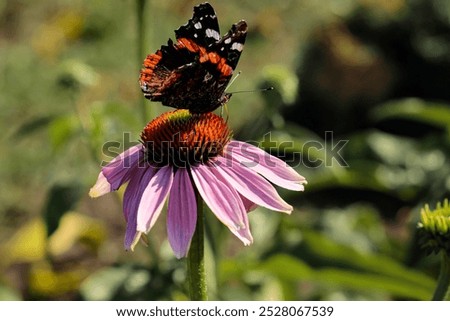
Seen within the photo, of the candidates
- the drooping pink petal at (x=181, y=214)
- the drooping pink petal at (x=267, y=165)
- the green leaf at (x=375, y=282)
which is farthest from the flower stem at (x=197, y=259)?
the green leaf at (x=375, y=282)

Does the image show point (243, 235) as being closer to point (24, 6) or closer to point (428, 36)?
point (428, 36)

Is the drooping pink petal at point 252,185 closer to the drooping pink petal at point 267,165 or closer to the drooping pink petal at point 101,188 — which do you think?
the drooping pink petal at point 267,165

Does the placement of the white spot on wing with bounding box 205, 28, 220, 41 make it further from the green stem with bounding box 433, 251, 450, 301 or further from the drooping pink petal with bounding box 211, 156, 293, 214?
the green stem with bounding box 433, 251, 450, 301

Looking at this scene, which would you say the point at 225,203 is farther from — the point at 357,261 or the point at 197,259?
the point at 357,261

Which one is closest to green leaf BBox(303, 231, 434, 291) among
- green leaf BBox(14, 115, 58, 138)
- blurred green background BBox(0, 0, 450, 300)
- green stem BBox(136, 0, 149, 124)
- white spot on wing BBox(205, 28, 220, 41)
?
blurred green background BBox(0, 0, 450, 300)

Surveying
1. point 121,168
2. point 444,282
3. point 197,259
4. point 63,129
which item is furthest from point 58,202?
point 444,282
